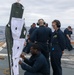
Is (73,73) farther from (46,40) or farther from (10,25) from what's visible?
(10,25)

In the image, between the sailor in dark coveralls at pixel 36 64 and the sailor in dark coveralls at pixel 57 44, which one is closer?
the sailor in dark coveralls at pixel 36 64

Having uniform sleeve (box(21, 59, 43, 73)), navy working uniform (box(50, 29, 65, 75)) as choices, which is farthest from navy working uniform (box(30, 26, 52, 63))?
uniform sleeve (box(21, 59, 43, 73))

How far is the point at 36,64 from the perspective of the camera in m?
6.44

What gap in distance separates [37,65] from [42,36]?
6.67 feet

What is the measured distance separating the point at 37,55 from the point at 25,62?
483 millimetres

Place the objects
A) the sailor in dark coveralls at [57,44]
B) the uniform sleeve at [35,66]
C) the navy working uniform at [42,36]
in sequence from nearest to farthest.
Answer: the uniform sleeve at [35,66] → the sailor in dark coveralls at [57,44] → the navy working uniform at [42,36]

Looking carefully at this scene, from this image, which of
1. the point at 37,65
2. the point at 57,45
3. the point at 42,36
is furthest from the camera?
the point at 42,36

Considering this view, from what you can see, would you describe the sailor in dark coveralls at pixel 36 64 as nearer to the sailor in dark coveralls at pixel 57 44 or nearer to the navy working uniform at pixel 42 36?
the sailor in dark coveralls at pixel 57 44

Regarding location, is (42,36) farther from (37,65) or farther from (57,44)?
(37,65)

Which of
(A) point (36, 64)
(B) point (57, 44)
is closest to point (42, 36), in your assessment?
(B) point (57, 44)

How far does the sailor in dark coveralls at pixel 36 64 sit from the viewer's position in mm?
6441

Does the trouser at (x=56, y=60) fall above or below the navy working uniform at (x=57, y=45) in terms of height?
below

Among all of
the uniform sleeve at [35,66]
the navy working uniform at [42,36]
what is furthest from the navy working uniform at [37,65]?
the navy working uniform at [42,36]

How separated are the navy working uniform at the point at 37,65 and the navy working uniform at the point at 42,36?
163 centimetres
